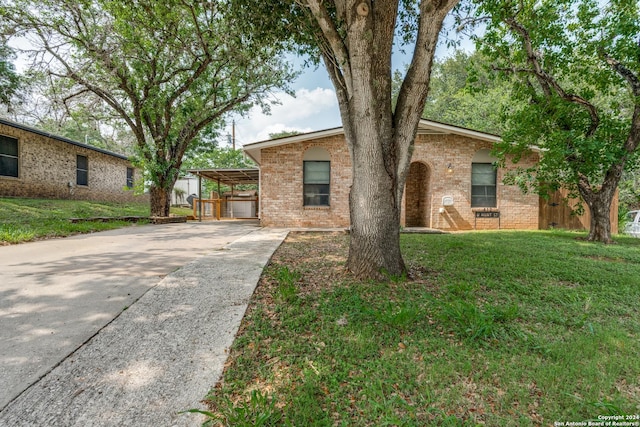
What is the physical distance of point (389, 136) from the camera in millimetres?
3500

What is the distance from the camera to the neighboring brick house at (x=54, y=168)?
10.4m

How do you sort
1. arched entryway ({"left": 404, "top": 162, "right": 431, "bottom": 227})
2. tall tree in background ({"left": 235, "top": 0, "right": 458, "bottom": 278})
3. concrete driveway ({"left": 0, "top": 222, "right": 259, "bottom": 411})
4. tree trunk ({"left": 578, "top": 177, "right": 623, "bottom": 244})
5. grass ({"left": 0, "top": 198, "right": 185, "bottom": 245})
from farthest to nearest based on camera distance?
arched entryway ({"left": 404, "top": 162, "right": 431, "bottom": 227}), tree trunk ({"left": 578, "top": 177, "right": 623, "bottom": 244}), grass ({"left": 0, "top": 198, "right": 185, "bottom": 245}), tall tree in background ({"left": 235, "top": 0, "right": 458, "bottom": 278}), concrete driveway ({"left": 0, "top": 222, "right": 259, "bottom": 411})

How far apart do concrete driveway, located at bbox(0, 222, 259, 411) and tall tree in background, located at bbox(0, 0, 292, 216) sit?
4.57 metres

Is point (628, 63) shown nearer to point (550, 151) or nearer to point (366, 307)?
point (550, 151)

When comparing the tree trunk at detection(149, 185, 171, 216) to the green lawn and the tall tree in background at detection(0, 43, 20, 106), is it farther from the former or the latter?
the tall tree in background at detection(0, 43, 20, 106)

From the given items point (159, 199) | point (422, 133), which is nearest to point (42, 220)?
point (159, 199)

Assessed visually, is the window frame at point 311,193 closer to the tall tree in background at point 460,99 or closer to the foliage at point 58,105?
the foliage at point 58,105

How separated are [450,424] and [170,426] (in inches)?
56.8

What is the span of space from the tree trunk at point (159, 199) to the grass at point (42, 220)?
4.27 ft

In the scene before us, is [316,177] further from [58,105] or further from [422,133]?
[58,105]

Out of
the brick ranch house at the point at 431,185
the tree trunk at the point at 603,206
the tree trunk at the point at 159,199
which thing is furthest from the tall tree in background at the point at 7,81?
the tree trunk at the point at 603,206

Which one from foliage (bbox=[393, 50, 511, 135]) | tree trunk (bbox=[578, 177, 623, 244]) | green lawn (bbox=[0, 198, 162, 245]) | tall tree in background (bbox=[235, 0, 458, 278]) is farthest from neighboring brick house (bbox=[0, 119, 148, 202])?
foliage (bbox=[393, 50, 511, 135])

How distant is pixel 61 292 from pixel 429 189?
993 centimetres

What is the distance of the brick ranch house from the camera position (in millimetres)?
9562
